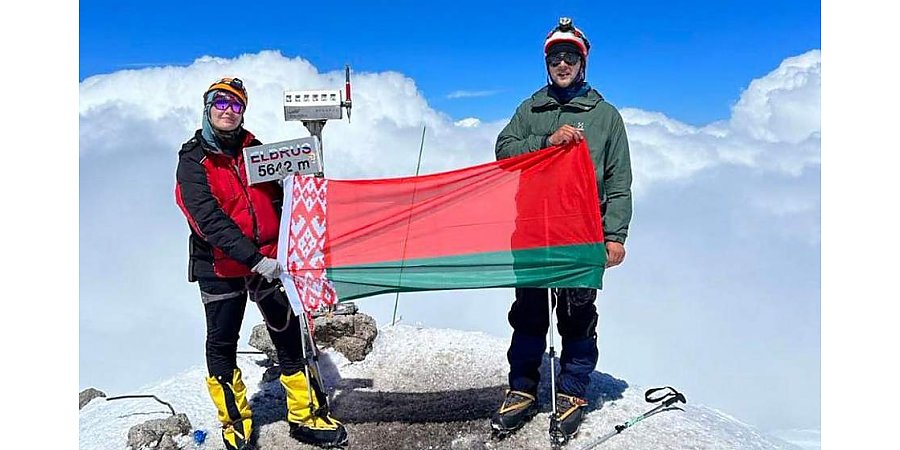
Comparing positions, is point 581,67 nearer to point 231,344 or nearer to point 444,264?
point 444,264

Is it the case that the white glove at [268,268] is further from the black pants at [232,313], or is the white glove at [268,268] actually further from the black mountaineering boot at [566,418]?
the black mountaineering boot at [566,418]

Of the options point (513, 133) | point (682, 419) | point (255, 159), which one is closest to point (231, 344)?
point (255, 159)

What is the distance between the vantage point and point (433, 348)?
333 inches

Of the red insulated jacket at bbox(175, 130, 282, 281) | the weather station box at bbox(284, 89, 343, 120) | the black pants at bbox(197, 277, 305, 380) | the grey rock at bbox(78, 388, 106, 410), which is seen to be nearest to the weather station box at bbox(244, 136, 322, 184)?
the red insulated jacket at bbox(175, 130, 282, 281)

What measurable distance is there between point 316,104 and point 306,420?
115 inches

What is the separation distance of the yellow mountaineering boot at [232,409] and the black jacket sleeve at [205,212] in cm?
115

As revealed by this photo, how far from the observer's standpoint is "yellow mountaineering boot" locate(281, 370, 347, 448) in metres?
6.33

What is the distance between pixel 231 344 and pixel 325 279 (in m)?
0.88

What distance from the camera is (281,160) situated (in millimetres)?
5805

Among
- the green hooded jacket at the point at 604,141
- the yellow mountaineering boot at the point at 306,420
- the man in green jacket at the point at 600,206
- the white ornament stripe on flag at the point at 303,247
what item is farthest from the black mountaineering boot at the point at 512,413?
the white ornament stripe on flag at the point at 303,247

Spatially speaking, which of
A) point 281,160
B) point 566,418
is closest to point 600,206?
point 566,418

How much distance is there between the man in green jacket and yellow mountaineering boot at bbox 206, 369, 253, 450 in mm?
2054

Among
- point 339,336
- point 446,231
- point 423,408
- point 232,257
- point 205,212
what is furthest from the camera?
point 339,336

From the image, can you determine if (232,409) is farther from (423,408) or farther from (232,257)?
(423,408)
